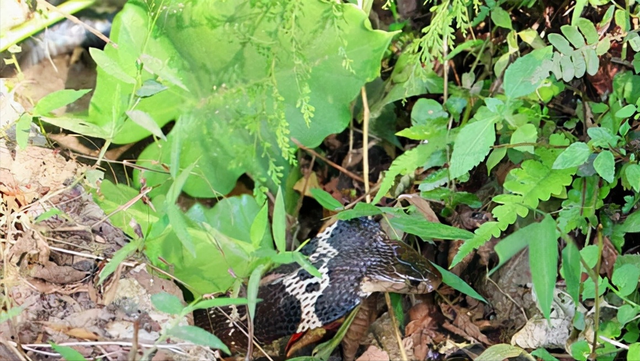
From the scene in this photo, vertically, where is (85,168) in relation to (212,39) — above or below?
below

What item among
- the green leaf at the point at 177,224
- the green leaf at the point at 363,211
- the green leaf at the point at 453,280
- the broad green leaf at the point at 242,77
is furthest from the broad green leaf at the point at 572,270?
the green leaf at the point at 177,224

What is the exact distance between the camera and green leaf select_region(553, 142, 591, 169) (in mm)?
897

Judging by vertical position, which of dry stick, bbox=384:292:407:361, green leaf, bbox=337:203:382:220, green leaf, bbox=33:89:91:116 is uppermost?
→ green leaf, bbox=33:89:91:116

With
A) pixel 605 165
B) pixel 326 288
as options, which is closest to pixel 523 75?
pixel 605 165

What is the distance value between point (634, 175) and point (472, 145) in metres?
0.29

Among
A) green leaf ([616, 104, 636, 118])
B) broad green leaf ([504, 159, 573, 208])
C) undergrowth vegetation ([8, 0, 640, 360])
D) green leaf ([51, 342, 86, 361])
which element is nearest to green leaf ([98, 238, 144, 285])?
undergrowth vegetation ([8, 0, 640, 360])

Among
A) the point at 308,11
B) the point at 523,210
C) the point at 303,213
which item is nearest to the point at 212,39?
the point at 308,11

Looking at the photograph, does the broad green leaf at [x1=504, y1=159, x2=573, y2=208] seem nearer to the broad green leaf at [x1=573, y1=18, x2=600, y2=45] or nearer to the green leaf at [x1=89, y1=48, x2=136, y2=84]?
the broad green leaf at [x1=573, y1=18, x2=600, y2=45]

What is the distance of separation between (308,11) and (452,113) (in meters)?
0.41

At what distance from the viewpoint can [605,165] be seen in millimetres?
894

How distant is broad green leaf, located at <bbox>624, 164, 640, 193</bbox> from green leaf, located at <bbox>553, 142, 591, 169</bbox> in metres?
0.09

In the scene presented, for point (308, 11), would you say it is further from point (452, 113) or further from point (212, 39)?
point (452, 113)

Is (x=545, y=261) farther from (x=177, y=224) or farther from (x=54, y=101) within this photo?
(x=54, y=101)

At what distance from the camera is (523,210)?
36.6 inches
